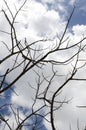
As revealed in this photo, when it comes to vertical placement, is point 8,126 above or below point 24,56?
below

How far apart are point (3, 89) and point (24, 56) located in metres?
1.22

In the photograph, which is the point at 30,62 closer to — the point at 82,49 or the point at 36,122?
the point at 82,49

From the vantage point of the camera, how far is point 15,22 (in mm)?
6348

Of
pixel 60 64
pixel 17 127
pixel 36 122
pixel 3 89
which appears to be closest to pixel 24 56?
pixel 60 64

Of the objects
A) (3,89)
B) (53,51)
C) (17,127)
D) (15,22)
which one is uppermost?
(15,22)

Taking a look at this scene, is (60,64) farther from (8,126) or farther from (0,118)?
(8,126)

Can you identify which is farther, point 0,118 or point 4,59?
point 0,118

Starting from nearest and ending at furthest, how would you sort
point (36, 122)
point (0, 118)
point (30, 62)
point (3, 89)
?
point (3, 89) < point (30, 62) < point (0, 118) < point (36, 122)

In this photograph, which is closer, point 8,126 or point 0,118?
point 0,118

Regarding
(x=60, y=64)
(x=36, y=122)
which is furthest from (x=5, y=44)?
(x=36, y=122)

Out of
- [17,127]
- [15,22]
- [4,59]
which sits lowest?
[17,127]

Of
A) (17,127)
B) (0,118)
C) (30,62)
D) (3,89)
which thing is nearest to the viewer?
(3,89)

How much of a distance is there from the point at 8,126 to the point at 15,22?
2.65 m

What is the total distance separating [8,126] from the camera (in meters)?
7.18
